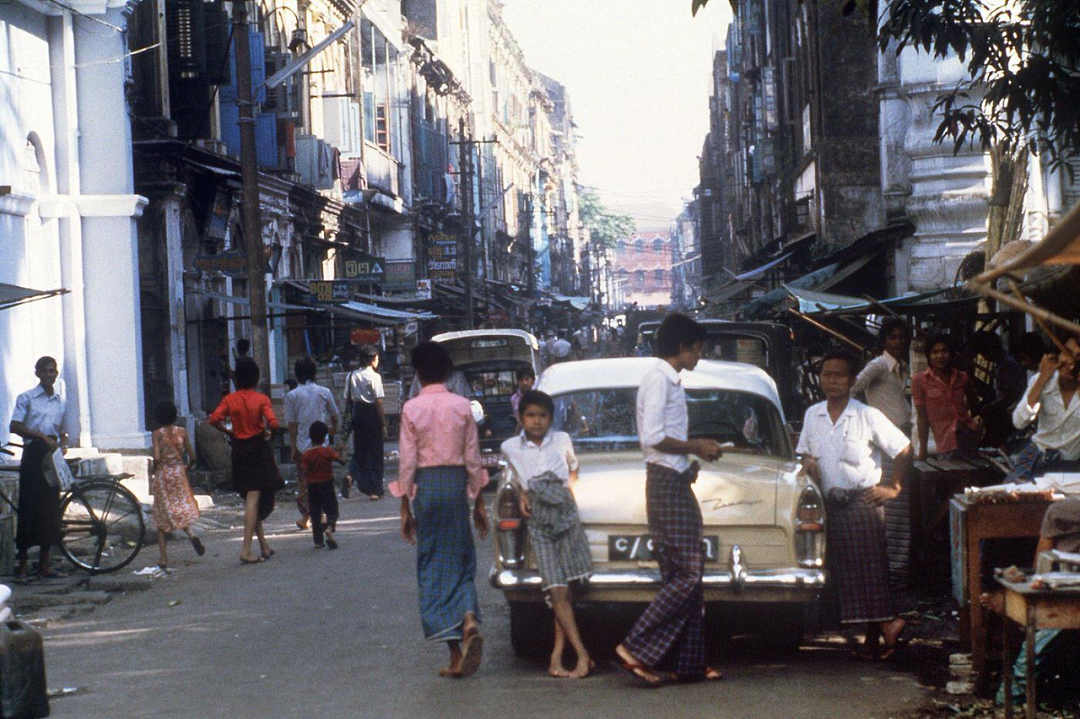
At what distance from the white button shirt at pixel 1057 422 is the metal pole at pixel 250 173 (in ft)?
45.2

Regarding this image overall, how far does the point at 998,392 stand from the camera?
14.9 metres

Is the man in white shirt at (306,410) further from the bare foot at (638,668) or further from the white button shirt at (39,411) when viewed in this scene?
the bare foot at (638,668)

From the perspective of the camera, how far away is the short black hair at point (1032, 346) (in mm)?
14133

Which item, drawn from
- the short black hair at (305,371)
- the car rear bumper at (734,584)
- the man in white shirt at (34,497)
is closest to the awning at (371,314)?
the short black hair at (305,371)

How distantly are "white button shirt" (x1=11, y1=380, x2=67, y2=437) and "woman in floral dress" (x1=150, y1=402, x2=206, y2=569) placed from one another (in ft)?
2.84

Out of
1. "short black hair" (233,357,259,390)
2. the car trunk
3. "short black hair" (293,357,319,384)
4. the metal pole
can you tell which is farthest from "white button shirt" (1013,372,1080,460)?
the metal pole

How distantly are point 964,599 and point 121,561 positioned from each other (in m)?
8.08

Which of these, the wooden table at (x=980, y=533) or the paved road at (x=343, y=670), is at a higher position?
the wooden table at (x=980, y=533)

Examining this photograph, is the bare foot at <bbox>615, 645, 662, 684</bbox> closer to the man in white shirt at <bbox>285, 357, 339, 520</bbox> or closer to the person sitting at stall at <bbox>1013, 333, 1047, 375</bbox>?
the person sitting at stall at <bbox>1013, 333, 1047, 375</bbox>

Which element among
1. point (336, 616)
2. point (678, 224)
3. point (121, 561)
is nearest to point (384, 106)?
point (121, 561)

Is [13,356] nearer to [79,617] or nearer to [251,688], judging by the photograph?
[79,617]

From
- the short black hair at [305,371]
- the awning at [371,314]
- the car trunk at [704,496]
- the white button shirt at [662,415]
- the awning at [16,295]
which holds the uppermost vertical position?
the awning at [371,314]

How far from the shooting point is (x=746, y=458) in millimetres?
9031

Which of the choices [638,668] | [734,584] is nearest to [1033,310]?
[734,584]
